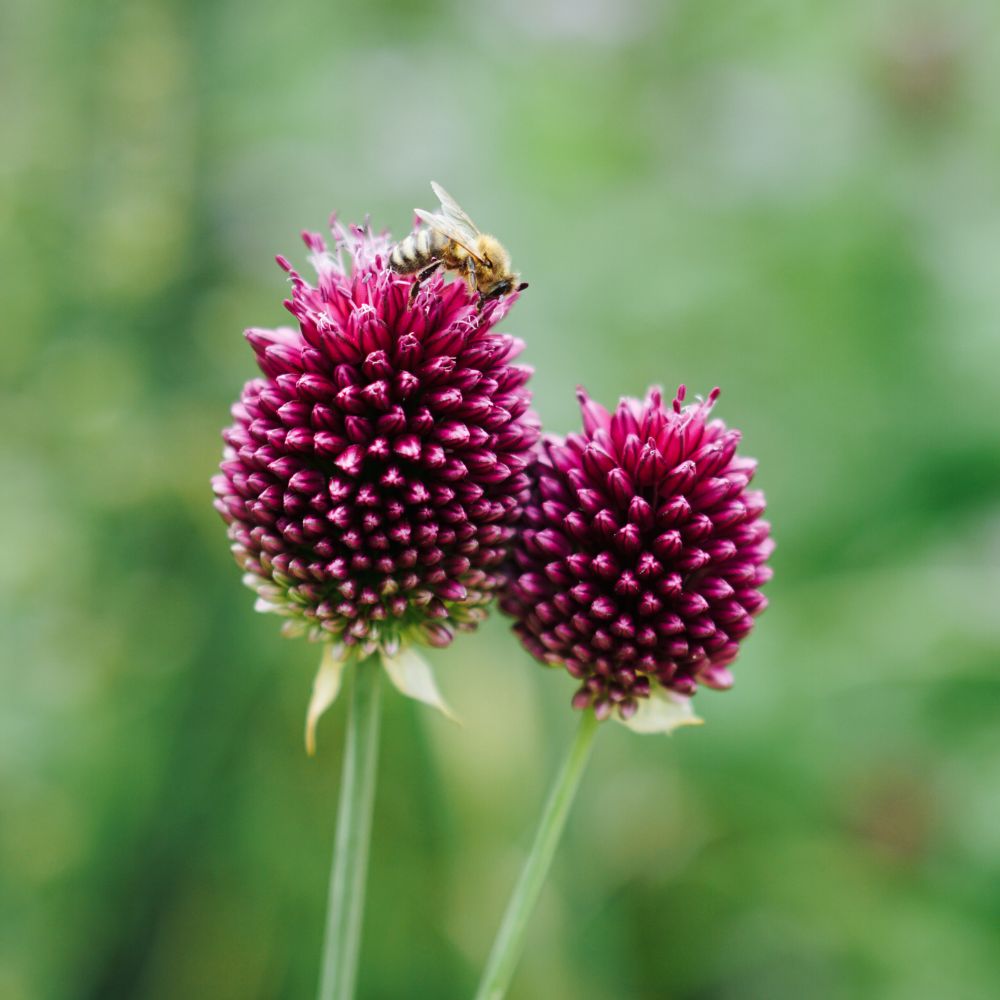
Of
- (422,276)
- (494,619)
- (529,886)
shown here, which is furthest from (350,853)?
(494,619)

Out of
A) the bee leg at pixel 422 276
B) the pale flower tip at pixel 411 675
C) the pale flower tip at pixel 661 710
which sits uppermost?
the bee leg at pixel 422 276

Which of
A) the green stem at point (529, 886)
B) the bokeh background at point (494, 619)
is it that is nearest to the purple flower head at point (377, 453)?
the green stem at point (529, 886)

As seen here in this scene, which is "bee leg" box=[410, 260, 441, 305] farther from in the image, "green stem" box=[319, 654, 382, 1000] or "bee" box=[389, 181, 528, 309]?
"green stem" box=[319, 654, 382, 1000]

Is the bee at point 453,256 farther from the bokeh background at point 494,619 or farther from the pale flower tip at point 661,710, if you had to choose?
the bokeh background at point 494,619

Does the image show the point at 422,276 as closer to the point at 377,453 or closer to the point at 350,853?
the point at 377,453

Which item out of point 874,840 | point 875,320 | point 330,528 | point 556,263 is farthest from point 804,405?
point 330,528

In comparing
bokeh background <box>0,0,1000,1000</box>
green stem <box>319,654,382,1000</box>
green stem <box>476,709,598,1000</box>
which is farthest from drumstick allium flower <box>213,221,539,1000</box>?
bokeh background <box>0,0,1000,1000</box>

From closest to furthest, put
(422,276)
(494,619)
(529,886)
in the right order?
(529,886)
(422,276)
(494,619)
